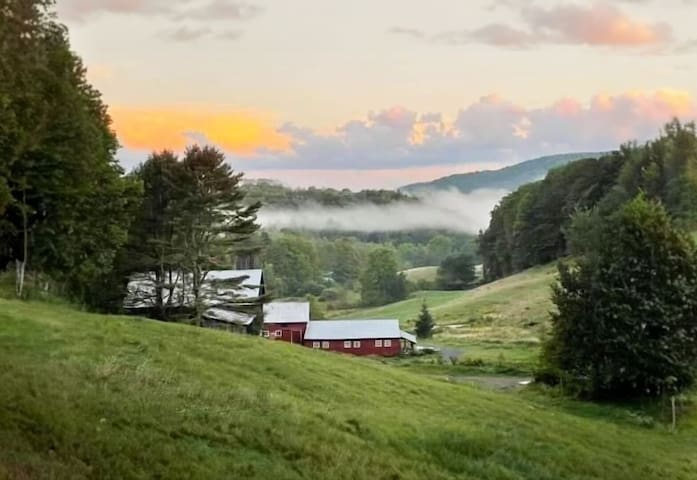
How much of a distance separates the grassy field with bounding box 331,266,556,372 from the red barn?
19.4 feet

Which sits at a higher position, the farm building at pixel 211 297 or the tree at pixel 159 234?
the tree at pixel 159 234

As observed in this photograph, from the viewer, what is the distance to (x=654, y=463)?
2092 centimetres

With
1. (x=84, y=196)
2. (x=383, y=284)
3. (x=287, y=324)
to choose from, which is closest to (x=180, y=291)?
(x=84, y=196)

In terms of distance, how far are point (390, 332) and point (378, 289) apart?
95424 mm

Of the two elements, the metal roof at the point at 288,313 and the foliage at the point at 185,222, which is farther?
the metal roof at the point at 288,313

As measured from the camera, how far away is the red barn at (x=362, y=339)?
7419 cm

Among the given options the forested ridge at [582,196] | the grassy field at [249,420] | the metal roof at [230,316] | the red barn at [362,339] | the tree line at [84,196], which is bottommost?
the grassy field at [249,420]

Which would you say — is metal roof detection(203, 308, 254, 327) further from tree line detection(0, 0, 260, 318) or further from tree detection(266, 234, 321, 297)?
tree detection(266, 234, 321, 297)

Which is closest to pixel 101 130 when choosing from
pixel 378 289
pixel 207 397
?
pixel 207 397

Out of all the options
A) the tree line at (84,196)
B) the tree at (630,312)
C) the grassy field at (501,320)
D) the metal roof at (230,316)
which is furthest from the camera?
the grassy field at (501,320)

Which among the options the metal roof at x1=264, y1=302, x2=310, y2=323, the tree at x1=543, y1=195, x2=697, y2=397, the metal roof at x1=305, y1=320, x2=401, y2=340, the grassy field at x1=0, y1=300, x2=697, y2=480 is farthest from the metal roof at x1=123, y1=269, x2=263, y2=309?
the metal roof at x1=305, y1=320, x2=401, y2=340

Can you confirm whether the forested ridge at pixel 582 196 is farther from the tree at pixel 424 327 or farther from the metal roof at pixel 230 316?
the metal roof at pixel 230 316

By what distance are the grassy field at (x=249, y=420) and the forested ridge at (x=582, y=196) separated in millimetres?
81633

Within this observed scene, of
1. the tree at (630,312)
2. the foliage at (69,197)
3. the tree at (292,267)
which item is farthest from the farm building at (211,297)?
the tree at (292,267)
